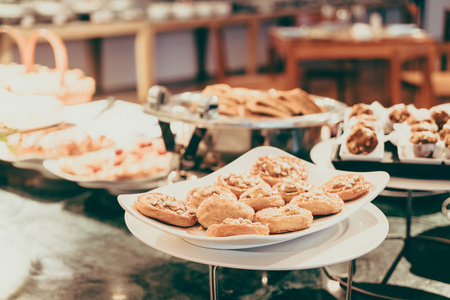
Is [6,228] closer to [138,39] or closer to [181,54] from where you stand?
[138,39]

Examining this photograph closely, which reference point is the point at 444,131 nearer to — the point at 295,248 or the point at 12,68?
the point at 295,248

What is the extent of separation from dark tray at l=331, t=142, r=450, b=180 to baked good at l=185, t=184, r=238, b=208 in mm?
377

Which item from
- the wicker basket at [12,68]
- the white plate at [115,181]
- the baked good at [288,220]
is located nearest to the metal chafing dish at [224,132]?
the white plate at [115,181]

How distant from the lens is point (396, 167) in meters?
1.26

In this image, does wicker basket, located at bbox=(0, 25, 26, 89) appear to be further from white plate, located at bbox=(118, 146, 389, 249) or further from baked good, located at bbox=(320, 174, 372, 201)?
baked good, located at bbox=(320, 174, 372, 201)

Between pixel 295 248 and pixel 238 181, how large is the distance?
225 mm

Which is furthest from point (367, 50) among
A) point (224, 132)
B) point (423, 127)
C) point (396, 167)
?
point (396, 167)

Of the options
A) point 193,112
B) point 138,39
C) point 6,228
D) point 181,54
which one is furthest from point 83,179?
point 181,54

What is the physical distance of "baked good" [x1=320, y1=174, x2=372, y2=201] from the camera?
104 centimetres

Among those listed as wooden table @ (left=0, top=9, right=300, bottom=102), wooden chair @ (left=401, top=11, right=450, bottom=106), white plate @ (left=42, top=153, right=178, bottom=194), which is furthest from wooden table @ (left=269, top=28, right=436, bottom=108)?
white plate @ (left=42, top=153, right=178, bottom=194)

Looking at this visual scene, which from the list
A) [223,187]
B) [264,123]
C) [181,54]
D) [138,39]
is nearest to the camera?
[223,187]

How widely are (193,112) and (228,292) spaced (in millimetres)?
713

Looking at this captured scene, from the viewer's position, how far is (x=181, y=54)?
7.32m

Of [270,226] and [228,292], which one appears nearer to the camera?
[270,226]
